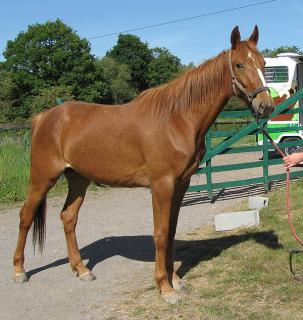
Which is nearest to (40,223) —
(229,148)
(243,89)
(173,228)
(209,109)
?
(173,228)

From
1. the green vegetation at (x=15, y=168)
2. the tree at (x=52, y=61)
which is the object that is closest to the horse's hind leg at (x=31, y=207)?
the green vegetation at (x=15, y=168)

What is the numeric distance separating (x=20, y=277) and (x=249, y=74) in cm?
312

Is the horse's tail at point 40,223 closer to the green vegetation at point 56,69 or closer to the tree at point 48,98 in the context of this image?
the tree at point 48,98

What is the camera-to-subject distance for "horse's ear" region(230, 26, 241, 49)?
12.9 ft

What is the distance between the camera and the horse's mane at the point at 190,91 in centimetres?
418

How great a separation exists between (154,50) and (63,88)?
3020cm

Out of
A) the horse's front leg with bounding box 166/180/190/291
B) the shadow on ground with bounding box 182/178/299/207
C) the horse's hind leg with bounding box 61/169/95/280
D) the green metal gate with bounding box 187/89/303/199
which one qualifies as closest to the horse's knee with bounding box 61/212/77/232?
the horse's hind leg with bounding box 61/169/95/280

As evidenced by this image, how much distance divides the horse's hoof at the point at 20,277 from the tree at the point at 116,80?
48798 mm

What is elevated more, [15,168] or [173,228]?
[15,168]

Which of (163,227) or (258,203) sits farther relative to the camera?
(258,203)

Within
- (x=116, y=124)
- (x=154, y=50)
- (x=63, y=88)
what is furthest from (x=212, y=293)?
(x=154, y=50)

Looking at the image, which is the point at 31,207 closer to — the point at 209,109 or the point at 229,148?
the point at 209,109

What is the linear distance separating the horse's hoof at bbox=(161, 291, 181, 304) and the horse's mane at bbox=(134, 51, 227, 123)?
1595 millimetres

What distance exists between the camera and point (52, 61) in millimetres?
51250
